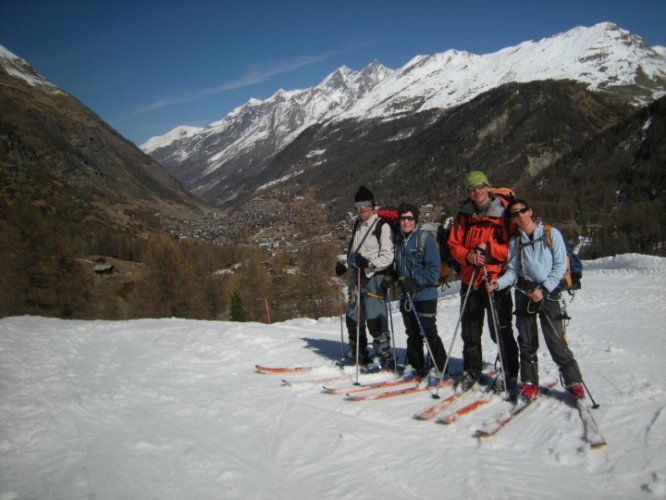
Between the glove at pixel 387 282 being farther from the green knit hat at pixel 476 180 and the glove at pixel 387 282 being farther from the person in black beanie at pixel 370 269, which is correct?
the green knit hat at pixel 476 180

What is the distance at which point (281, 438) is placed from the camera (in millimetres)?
5633

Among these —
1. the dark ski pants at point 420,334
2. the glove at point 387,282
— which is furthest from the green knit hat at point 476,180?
the glove at point 387,282

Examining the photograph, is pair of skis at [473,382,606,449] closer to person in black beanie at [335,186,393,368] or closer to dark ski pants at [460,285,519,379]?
dark ski pants at [460,285,519,379]

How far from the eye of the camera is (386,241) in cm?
773

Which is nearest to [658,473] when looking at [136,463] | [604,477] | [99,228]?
[604,477]

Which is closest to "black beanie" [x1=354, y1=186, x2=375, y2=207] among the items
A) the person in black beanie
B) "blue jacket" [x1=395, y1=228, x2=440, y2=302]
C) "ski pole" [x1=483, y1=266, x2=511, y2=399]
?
the person in black beanie

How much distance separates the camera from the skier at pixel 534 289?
5.99 metres

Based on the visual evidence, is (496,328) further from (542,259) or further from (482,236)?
(482,236)

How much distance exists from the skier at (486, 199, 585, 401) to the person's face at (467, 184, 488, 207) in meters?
0.38

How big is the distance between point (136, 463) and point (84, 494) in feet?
2.22

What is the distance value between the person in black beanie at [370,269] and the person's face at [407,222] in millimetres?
547

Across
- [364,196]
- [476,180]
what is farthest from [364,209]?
[476,180]

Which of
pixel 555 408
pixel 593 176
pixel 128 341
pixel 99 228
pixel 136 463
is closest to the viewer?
pixel 136 463

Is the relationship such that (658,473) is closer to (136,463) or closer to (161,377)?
(136,463)
